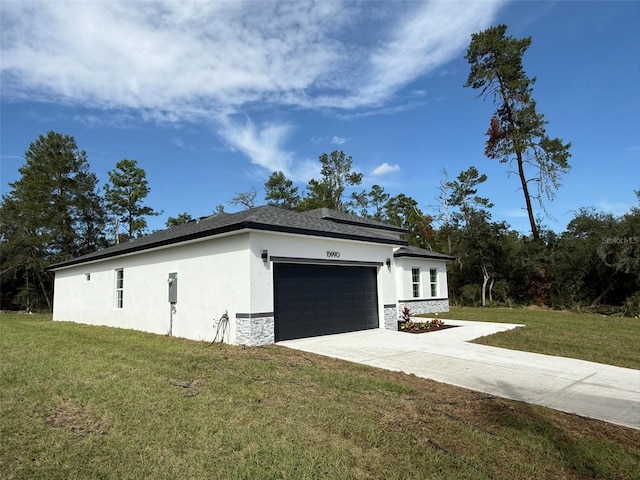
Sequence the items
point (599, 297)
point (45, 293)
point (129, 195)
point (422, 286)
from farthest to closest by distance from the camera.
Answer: point (129, 195)
point (45, 293)
point (599, 297)
point (422, 286)

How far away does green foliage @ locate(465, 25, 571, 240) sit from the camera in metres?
25.5

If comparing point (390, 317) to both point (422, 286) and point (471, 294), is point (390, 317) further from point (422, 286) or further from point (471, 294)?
point (471, 294)

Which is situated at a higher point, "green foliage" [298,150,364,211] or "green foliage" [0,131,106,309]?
"green foliage" [298,150,364,211]

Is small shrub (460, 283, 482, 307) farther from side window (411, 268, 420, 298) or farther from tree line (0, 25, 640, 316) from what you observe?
side window (411, 268, 420, 298)

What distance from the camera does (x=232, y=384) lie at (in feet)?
18.8

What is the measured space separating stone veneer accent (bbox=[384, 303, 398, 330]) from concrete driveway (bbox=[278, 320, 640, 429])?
1.57 meters

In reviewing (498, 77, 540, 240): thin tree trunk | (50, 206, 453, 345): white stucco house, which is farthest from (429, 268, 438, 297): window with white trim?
(498, 77, 540, 240): thin tree trunk

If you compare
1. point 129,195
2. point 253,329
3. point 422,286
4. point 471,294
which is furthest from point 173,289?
point 129,195

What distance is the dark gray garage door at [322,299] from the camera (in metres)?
10.2

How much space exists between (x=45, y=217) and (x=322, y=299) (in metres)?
28.1

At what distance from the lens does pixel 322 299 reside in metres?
11.1

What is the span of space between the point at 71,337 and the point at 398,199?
125 feet

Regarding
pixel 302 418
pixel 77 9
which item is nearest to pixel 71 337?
pixel 77 9

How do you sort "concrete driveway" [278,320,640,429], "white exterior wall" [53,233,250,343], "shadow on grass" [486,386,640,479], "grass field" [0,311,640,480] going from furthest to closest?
"white exterior wall" [53,233,250,343] → "concrete driveway" [278,320,640,429] → "shadow on grass" [486,386,640,479] → "grass field" [0,311,640,480]
